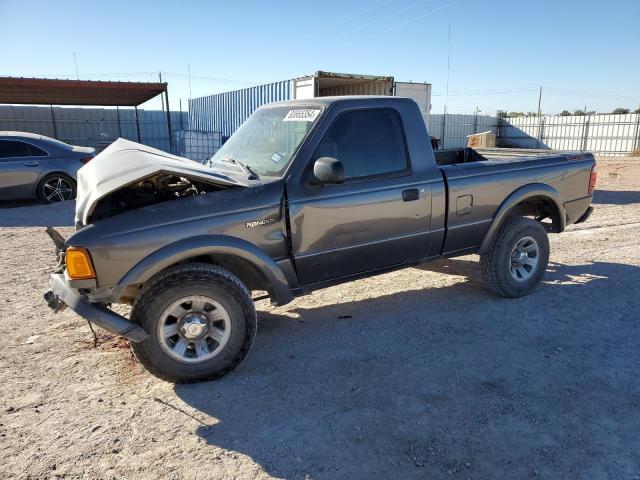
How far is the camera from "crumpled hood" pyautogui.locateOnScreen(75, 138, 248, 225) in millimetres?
3191

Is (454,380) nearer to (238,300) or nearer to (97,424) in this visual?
(238,300)

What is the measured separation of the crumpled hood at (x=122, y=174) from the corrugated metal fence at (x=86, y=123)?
20.4m

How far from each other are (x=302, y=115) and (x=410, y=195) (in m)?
1.16

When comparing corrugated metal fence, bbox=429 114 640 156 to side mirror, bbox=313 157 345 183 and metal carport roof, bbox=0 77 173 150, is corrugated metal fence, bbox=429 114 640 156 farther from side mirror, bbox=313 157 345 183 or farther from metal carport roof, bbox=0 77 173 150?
side mirror, bbox=313 157 345 183

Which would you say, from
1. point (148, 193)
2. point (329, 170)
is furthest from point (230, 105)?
point (329, 170)

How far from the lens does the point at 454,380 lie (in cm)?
349

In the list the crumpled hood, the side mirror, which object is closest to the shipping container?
the crumpled hood

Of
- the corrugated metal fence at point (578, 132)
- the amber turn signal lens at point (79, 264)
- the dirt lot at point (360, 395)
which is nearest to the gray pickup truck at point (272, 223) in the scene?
the amber turn signal lens at point (79, 264)

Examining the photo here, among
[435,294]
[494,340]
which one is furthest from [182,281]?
[435,294]

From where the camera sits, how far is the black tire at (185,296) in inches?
129

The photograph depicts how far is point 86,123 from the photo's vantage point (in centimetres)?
2488

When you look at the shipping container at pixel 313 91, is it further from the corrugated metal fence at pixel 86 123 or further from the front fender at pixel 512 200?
the front fender at pixel 512 200

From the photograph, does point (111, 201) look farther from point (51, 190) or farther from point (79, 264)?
point (51, 190)

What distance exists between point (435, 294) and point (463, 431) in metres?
2.44
